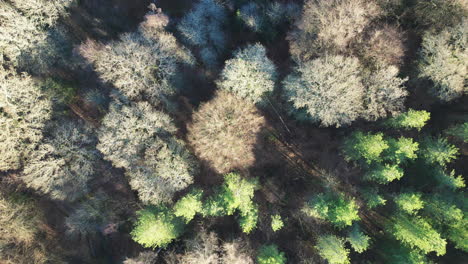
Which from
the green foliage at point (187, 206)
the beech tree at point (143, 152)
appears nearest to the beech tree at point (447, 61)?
the green foliage at point (187, 206)

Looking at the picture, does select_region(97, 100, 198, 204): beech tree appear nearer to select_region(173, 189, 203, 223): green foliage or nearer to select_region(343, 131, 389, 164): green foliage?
select_region(173, 189, 203, 223): green foliage

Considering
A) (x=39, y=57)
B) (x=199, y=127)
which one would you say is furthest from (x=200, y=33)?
(x=39, y=57)

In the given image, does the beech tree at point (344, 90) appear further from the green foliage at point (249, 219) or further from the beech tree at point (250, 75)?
the green foliage at point (249, 219)

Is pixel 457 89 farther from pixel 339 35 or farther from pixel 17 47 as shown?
pixel 17 47

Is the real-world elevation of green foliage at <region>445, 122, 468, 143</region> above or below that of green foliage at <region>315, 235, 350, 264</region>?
above

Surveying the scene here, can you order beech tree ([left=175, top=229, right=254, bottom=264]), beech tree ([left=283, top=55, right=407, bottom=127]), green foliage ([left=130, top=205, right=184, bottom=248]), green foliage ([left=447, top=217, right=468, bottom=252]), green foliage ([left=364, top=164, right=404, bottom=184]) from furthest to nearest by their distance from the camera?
green foliage ([left=130, top=205, right=184, bottom=248])
beech tree ([left=283, top=55, right=407, bottom=127])
beech tree ([left=175, top=229, right=254, bottom=264])
green foliage ([left=364, top=164, right=404, bottom=184])
green foliage ([left=447, top=217, right=468, bottom=252])

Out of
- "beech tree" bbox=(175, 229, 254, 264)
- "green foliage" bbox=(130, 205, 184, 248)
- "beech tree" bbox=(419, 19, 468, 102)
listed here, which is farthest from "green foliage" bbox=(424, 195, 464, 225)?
"green foliage" bbox=(130, 205, 184, 248)

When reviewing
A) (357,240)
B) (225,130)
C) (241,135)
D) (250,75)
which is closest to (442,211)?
(357,240)
